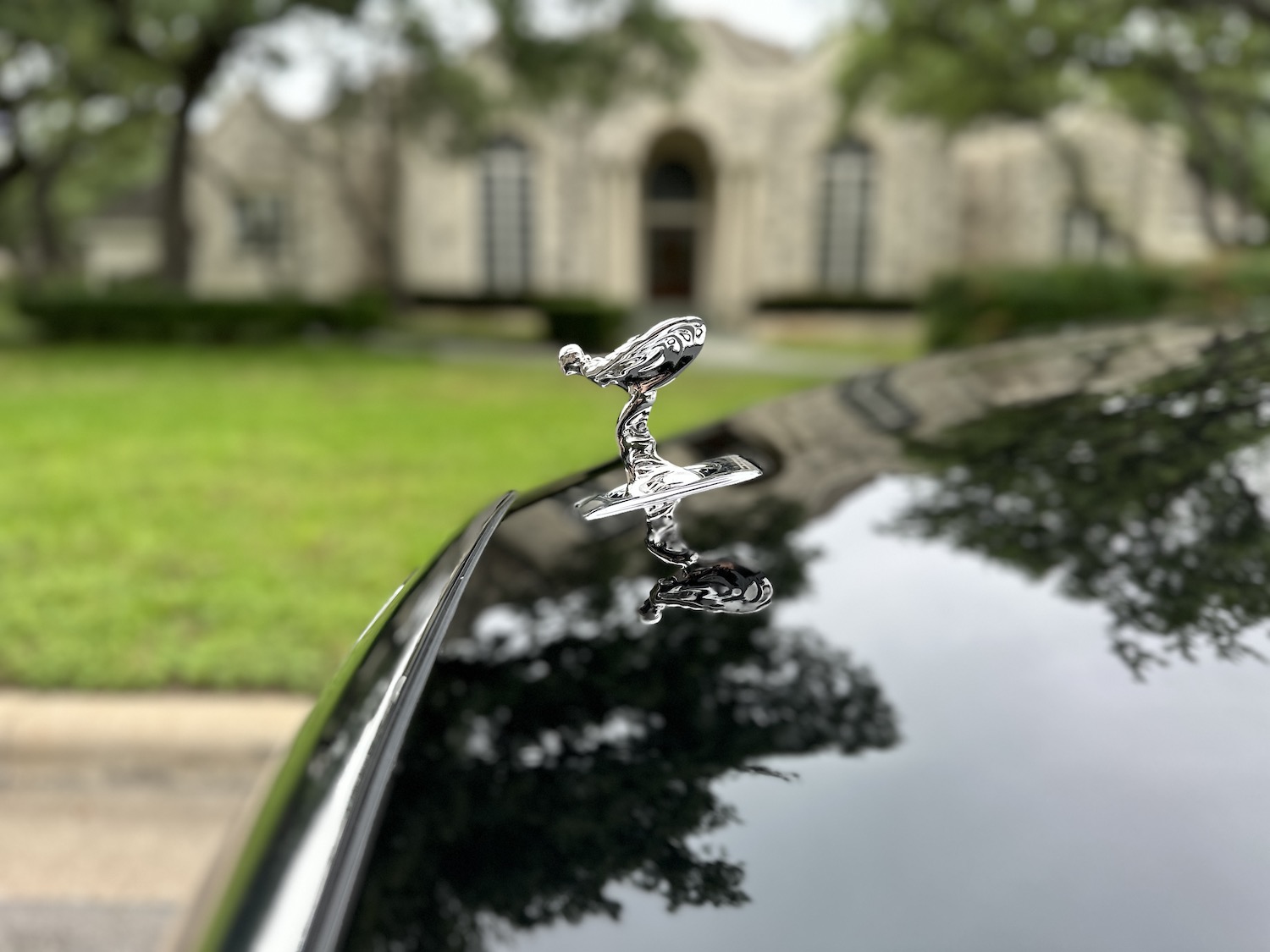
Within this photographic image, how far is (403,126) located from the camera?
19.7m

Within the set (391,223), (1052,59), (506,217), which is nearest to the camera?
(1052,59)

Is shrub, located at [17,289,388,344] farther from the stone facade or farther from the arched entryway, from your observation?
the arched entryway

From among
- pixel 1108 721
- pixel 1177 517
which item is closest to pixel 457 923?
pixel 1108 721

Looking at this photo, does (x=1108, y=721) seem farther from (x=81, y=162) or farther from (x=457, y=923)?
(x=81, y=162)

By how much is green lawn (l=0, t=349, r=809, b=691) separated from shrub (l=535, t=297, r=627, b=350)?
18.3 feet

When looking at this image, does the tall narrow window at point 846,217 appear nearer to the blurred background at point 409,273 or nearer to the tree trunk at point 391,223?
the blurred background at point 409,273

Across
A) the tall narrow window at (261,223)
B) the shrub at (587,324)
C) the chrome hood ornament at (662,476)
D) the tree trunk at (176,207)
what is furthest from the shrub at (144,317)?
the chrome hood ornament at (662,476)

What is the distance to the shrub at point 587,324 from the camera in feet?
58.3

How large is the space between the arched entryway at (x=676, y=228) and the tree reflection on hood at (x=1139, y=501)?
2583cm

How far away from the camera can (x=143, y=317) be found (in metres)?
16.1

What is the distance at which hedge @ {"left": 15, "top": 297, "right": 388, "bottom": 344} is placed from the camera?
1605 cm

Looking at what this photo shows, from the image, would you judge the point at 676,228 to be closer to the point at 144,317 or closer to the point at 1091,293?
the point at 144,317

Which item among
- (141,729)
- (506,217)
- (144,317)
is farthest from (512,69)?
(141,729)

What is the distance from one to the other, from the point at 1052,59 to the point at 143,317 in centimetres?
1473
